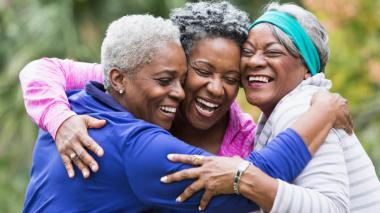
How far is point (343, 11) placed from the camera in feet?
29.3

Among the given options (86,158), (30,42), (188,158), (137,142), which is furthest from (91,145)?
(30,42)

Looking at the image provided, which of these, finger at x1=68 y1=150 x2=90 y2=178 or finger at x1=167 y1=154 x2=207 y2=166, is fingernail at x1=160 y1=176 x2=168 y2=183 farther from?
finger at x1=68 y1=150 x2=90 y2=178

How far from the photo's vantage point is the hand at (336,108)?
13.7 ft

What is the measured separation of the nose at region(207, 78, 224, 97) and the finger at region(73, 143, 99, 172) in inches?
31.1

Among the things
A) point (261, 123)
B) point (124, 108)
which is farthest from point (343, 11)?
point (124, 108)

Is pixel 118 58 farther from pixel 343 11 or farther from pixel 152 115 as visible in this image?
pixel 343 11

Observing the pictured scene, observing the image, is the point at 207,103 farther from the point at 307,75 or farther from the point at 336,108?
the point at 336,108

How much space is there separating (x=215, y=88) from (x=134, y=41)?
535 millimetres

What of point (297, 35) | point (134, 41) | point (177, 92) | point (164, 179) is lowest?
point (164, 179)

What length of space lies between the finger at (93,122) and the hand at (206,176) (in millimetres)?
371

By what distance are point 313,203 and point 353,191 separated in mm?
467

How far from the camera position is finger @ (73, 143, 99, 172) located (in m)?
3.94

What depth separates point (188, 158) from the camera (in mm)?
3865

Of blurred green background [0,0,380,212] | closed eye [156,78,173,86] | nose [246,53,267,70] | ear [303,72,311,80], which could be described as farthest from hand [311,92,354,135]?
blurred green background [0,0,380,212]
